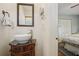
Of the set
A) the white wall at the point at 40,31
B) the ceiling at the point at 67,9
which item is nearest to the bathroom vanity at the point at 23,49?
the white wall at the point at 40,31

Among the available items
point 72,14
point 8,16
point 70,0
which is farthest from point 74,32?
point 8,16

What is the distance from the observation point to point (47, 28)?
155 centimetres

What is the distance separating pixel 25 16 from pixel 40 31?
31 centimetres

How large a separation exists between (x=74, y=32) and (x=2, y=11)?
982 mm

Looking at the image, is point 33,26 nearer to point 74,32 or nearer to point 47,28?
point 47,28

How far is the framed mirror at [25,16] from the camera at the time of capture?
1.44m

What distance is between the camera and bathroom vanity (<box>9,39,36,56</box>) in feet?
4.41

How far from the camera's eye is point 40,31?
4.97 ft

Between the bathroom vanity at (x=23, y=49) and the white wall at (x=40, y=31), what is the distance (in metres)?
0.06

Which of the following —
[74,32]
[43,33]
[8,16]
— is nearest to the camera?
[74,32]

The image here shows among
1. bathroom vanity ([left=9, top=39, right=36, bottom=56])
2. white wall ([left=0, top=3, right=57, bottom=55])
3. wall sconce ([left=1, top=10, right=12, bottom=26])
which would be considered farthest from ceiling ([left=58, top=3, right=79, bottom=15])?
wall sconce ([left=1, top=10, right=12, bottom=26])

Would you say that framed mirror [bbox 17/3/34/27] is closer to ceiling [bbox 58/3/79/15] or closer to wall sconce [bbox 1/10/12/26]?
wall sconce [bbox 1/10/12/26]

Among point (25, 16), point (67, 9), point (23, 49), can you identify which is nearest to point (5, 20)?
point (25, 16)

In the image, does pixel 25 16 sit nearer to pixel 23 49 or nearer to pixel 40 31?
pixel 40 31
